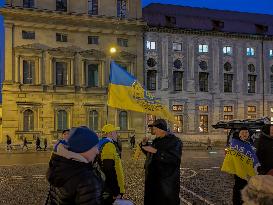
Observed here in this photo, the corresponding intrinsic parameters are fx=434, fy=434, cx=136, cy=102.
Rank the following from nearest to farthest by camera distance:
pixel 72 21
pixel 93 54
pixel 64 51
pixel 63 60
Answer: pixel 64 51
pixel 63 60
pixel 72 21
pixel 93 54

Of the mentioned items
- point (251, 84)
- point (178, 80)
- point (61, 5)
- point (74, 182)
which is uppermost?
point (61, 5)

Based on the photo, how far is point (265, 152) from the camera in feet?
24.8

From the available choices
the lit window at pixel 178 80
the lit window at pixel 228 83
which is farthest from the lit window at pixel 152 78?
the lit window at pixel 228 83

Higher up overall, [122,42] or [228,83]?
[122,42]

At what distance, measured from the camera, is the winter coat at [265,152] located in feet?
24.7

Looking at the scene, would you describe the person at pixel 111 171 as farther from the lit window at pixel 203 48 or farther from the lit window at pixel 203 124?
the lit window at pixel 203 48

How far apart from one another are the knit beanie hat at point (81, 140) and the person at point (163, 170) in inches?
112

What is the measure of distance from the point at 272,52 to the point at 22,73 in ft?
90.1

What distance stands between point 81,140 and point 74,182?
35 cm

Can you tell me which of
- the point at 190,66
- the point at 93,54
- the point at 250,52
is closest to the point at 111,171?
→ the point at 93,54

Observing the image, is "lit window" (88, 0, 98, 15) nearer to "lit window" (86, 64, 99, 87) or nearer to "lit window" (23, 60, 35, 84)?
"lit window" (86, 64, 99, 87)

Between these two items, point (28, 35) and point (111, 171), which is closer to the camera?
point (111, 171)

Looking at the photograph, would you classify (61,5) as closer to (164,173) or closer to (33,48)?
(33,48)

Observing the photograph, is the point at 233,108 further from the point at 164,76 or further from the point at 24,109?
the point at 24,109
